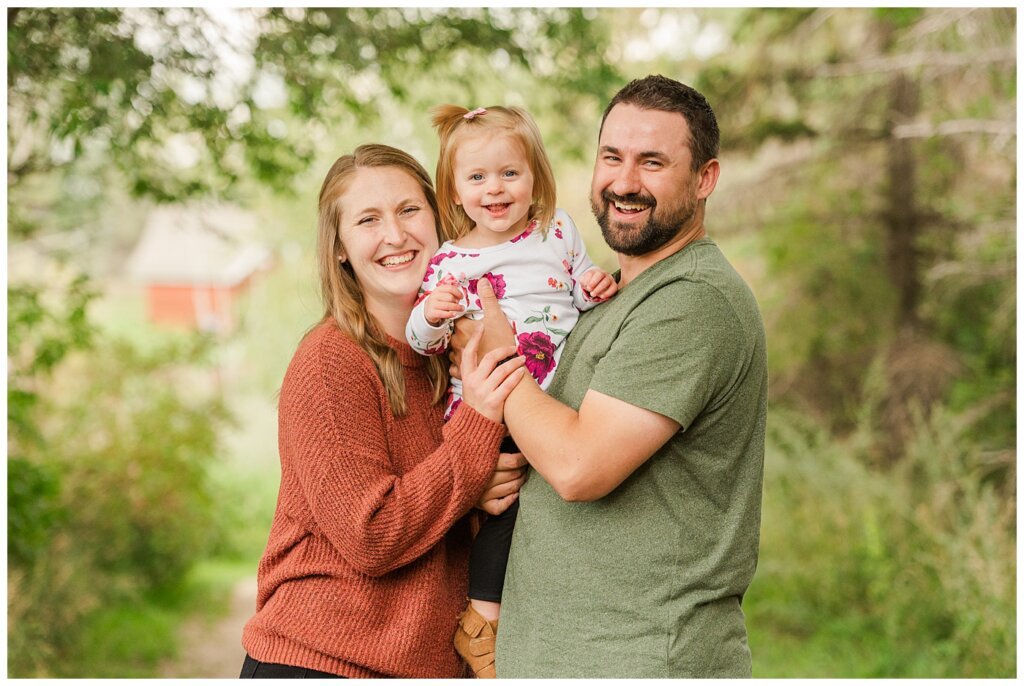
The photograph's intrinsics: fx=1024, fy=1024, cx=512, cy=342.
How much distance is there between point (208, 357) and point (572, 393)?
7281 mm

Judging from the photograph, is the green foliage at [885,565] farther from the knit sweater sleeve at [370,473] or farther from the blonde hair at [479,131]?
the knit sweater sleeve at [370,473]

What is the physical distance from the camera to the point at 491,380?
8.24 feet

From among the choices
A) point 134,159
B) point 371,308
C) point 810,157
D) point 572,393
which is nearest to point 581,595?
point 572,393

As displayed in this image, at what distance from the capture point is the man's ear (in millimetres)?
2568

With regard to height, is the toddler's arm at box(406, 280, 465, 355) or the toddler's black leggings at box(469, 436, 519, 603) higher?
the toddler's arm at box(406, 280, 465, 355)

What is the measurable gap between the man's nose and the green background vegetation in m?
0.99

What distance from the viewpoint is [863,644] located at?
693 centimetres

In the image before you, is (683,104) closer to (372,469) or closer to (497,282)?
(497,282)

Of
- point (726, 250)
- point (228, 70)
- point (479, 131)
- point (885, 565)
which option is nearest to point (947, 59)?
point (885, 565)

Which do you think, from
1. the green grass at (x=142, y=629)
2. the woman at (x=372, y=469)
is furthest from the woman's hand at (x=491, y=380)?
the green grass at (x=142, y=629)

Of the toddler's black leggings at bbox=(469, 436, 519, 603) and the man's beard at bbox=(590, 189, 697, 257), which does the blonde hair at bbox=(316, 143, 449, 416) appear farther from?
the man's beard at bbox=(590, 189, 697, 257)

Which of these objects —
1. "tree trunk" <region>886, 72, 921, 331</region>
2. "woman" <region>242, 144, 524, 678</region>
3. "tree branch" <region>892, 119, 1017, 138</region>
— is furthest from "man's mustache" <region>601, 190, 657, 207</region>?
"tree trunk" <region>886, 72, 921, 331</region>

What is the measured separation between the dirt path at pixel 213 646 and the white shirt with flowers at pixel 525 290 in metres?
6.13

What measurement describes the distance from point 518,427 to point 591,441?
0.22m
